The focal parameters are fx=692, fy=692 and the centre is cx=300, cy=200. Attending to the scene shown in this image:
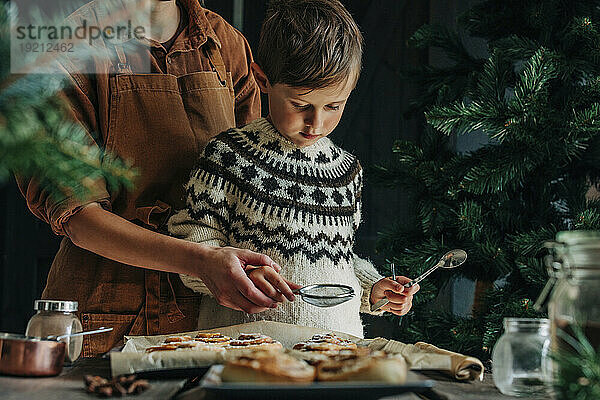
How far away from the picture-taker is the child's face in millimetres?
1294

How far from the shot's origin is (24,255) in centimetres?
260

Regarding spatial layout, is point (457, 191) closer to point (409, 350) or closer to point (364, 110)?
point (409, 350)

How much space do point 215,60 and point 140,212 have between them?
0.41 meters

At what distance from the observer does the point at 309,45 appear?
130 centimetres

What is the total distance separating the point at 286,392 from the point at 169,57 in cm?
102

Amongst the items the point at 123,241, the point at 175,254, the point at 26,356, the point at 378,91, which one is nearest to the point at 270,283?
the point at 175,254

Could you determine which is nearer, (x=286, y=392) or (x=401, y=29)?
(x=286, y=392)

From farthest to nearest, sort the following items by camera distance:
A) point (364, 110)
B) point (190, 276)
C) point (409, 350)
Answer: point (364, 110) → point (190, 276) → point (409, 350)

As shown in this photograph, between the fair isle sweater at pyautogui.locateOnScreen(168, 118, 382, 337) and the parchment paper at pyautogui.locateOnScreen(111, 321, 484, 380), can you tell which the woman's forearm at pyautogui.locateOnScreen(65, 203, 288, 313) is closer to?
the fair isle sweater at pyautogui.locateOnScreen(168, 118, 382, 337)

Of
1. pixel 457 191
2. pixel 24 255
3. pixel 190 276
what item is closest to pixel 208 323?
pixel 190 276

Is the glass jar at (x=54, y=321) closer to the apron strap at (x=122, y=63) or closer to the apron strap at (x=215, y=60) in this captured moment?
the apron strap at (x=122, y=63)

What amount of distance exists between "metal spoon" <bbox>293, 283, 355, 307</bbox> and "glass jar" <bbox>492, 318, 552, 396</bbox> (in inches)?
14.4

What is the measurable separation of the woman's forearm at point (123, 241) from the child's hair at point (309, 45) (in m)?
0.38

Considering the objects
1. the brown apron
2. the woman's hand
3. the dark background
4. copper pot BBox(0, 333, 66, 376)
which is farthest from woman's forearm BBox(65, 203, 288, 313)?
the dark background
